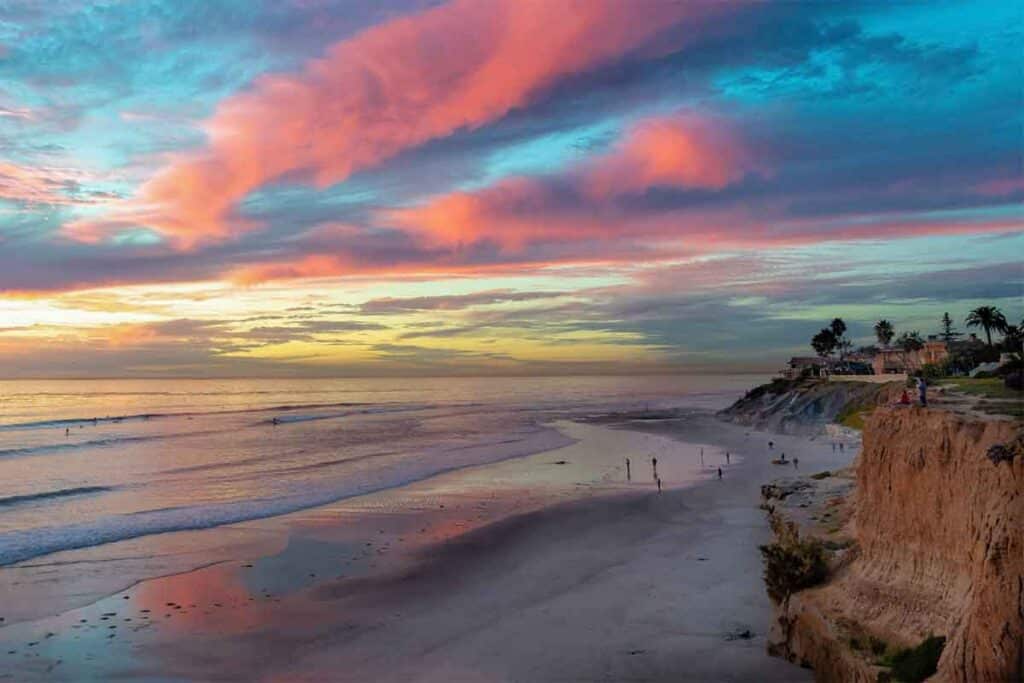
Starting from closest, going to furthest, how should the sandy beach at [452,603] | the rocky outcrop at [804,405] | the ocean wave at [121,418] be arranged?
the sandy beach at [452,603], the rocky outcrop at [804,405], the ocean wave at [121,418]

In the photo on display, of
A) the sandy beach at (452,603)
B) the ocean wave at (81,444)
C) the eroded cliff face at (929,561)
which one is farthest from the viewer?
the ocean wave at (81,444)

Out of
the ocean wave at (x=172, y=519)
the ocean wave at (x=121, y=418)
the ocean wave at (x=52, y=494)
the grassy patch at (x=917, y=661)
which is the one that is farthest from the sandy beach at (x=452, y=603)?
the ocean wave at (x=121, y=418)

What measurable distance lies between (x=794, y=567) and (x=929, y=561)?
4.15 m

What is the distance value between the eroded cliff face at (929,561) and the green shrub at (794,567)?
368mm

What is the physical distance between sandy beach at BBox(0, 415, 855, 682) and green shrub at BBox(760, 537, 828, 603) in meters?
1.35

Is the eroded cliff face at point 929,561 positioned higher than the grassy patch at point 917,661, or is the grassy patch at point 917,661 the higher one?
the eroded cliff face at point 929,561

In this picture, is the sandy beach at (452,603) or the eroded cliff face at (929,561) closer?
the eroded cliff face at (929,561)

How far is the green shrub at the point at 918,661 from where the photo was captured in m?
11.1

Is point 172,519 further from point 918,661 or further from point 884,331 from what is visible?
point 884,331

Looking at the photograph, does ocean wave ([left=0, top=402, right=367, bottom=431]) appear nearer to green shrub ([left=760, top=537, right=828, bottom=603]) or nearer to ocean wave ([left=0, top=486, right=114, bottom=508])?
ocean wave ([left=0, top=486, right=114, bottom=508])

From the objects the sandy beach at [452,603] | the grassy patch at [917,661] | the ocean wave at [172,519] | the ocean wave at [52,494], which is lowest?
the sandy beach at [452,603]

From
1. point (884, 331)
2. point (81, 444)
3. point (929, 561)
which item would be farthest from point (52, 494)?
point (884, 331)

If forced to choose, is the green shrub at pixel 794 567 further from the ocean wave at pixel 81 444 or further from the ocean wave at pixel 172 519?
the ocean wave at pixel 81 444

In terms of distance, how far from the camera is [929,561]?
1277 centimetres
